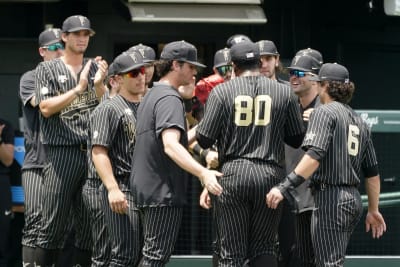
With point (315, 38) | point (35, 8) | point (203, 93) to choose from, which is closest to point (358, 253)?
point (203, 93)

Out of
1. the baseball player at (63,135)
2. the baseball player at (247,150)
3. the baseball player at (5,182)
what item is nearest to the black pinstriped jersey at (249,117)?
the baseball player at (247,150)

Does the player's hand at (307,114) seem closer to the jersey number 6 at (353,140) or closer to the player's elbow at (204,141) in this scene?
the jersey number 6 at (353,140)

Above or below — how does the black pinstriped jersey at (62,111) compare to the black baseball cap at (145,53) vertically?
below

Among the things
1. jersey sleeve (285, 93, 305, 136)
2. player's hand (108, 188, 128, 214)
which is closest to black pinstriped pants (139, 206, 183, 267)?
player's hand (108, 188, 128, 214)

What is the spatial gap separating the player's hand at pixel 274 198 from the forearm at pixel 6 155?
157 inches

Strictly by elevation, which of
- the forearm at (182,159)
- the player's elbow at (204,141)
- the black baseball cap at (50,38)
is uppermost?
the black baseball cap at (50,38)

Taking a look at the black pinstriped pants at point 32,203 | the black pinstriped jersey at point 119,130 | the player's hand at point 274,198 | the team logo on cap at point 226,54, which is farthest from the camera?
the team logo on cap at point 226,54

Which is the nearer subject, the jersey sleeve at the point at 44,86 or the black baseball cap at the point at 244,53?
the black baseball cap at the point at 244,53

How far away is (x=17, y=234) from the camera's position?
1124cm

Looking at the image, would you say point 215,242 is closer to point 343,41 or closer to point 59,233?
point 59,233

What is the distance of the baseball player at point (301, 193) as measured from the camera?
8.87 metres

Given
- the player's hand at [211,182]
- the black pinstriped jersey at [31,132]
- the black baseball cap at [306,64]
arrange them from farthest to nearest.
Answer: the black pinstriped jersey at [31,132] → the black baseball cap at [306,64] → the player's hand at [211,182]

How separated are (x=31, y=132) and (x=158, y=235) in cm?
200

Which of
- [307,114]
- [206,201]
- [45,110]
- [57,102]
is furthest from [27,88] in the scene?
[307,114]
